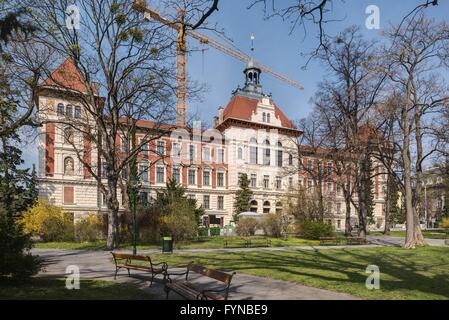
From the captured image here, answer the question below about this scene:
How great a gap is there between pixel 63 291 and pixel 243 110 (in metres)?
53.4

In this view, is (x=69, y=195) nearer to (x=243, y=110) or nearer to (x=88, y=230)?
(x=88, y=230)

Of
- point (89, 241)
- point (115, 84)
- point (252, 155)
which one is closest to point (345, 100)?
point (115, 84)

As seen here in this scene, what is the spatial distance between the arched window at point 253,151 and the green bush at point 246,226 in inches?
1020

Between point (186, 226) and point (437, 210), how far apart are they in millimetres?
93691

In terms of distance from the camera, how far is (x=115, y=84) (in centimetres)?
2191

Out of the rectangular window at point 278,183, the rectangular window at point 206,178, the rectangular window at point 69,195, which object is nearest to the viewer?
the rectangular window at point 69,195

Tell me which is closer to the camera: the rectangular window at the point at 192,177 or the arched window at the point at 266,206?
the rectangular window at the point at 192,177

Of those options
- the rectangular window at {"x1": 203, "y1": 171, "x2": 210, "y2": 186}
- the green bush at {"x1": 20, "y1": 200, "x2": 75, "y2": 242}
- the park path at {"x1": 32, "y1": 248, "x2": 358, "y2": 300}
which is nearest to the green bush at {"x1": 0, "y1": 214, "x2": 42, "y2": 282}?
the park path at {"x1": 32, "y1": 248, "x2": 358, "y2": 300}

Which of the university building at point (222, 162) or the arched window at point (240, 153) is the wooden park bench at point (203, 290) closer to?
the university building at point (222, 162)

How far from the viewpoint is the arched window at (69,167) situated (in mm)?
45656

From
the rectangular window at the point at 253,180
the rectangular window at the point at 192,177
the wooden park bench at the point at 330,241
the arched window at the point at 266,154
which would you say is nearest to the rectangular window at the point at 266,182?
the rectangular window at the point at 253,180

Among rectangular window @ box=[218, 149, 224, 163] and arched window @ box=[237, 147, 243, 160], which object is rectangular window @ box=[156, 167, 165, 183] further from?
Result: arched window @ box=[237, 147, 243, 160]

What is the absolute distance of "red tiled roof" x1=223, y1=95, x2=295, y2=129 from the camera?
193 ft
